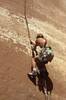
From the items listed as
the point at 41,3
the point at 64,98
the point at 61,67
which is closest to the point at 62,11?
the point at 41,3

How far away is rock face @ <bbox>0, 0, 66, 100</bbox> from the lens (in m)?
12.3

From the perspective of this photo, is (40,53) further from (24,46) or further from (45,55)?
(24,46)

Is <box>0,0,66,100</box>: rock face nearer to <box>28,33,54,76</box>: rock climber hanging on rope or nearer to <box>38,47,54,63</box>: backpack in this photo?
<box>28,33,54,76</box>: rock climber hanging on rope

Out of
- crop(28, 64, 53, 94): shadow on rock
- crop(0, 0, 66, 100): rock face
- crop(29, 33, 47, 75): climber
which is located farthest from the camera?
crop(29, 33, 47, 75): climber

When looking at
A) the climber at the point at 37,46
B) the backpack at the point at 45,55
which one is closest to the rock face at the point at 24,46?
the climber at the point at 37,46

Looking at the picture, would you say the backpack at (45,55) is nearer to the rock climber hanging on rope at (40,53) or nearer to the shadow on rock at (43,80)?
the rock climber hanging on rope at (40,53)

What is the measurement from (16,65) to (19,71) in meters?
0.24

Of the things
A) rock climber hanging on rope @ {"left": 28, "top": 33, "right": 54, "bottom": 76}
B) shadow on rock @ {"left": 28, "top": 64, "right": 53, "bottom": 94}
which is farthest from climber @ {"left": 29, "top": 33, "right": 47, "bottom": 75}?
shadow on rock @ {"left": 28, "top": 64, "right": 53, "bottom": 94}

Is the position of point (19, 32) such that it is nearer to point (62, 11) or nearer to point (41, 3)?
point (41, 3)

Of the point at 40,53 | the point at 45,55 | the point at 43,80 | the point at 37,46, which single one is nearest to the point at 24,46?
the point at 37,46

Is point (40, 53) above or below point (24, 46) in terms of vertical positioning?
above

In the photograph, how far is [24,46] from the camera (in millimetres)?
13742

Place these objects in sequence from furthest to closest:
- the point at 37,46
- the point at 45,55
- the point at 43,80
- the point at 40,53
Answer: the point at 37,46 < the point at 43,80 < the point at 40,53 < the point at 45,55

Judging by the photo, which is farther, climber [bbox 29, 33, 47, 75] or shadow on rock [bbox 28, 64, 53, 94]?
climber [bbox 29, 33, 47, 75]
